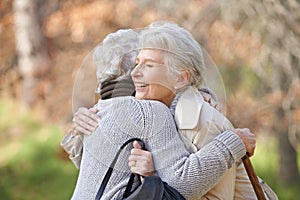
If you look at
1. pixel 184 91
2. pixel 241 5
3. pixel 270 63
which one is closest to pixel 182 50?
pixel 184 91

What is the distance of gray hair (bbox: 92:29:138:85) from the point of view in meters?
2.70

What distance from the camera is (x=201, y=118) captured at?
255cm

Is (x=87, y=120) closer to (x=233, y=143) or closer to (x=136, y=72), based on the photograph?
(x=136, y=72)

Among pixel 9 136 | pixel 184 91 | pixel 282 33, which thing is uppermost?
pixel 184 91

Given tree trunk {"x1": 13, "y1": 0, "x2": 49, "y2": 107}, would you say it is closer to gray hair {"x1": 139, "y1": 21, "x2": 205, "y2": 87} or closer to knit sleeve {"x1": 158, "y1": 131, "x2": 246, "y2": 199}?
gray hair {"x1": 139, "y1": 21, "x2": 205, "y2": 87}

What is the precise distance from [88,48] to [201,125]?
6.89m

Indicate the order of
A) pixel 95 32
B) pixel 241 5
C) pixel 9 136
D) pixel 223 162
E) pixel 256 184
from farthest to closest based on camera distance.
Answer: pixel 95 32 → pixel 9 136 → pixel 241 5 → pixel 256 184 → pixel 223 162

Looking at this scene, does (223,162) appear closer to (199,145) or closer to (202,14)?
(199,145)

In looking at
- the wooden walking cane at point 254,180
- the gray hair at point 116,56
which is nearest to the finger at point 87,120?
the gray hair at point 116,56

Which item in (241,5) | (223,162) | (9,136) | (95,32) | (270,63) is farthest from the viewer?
(95,32)

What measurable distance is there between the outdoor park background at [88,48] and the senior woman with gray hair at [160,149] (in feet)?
12.0

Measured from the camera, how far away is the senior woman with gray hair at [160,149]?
2471 millimetres

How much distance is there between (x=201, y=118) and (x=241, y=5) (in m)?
3.87

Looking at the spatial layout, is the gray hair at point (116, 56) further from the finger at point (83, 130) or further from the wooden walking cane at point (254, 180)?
the wooden walking cane at point (254, 180)
